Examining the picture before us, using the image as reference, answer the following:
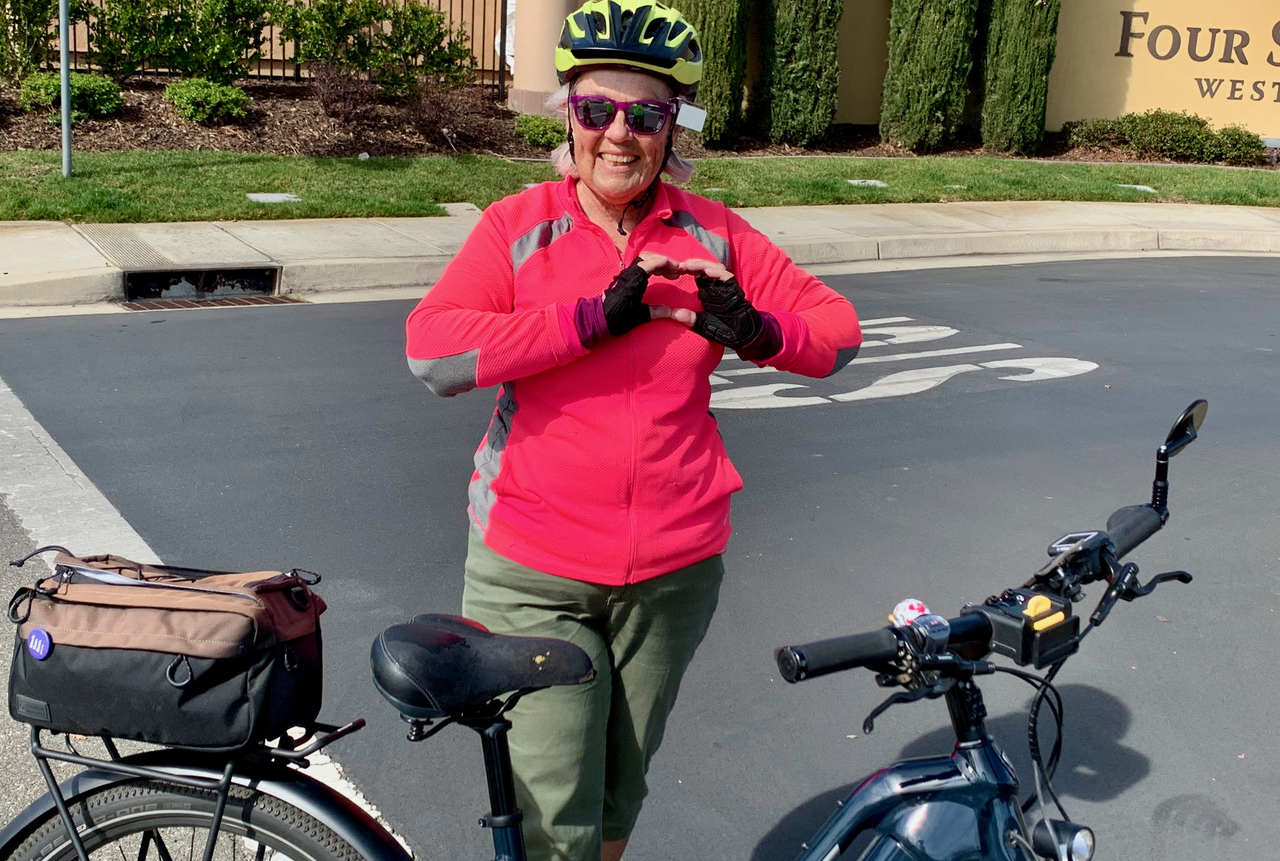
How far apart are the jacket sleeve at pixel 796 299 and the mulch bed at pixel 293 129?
42.5 ft

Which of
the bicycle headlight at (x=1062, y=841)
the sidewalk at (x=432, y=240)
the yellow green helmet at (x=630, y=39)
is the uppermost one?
the yellow green helmet at (x=630, y=39)

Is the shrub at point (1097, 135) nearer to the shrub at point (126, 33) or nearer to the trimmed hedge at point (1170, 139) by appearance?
the trimmed hedge at point (1170, 139)

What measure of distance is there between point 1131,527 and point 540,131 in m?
15.2

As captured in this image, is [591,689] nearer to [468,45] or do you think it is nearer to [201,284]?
[201,284]

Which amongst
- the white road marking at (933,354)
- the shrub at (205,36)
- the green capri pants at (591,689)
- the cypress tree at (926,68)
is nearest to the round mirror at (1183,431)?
the green capri pants at (591,689)

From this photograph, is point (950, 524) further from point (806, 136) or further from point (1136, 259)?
point (806, 136)

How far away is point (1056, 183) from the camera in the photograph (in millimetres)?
17422

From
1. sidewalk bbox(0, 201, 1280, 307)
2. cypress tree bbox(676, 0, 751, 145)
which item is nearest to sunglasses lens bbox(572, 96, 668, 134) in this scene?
sidewalk bbox(0, 201, 1280, 307)

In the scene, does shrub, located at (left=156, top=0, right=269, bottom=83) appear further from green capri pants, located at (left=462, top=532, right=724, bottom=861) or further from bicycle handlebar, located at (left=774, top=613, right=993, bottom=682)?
bicycle handlebar, located at (left=774, top=613, right=993, bottom=682)

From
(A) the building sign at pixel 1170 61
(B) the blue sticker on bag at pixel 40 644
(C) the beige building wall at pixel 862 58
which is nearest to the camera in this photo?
(B) the blue sticker on bag at pixel 40 644

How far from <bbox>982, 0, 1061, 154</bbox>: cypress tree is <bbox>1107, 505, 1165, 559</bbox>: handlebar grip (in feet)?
64.4

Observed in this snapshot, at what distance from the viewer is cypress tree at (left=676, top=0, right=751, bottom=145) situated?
18.5 meters

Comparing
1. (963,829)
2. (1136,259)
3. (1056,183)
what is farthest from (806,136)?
(963,829)

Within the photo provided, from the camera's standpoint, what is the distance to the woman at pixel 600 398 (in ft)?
8.38
